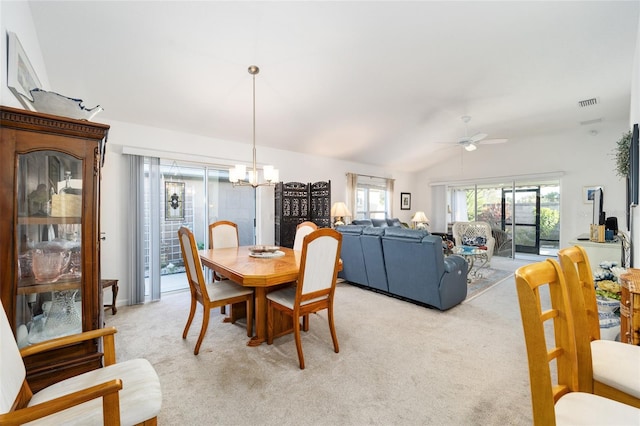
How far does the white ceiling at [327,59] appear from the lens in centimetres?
236

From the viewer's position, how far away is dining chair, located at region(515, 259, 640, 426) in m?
0.84

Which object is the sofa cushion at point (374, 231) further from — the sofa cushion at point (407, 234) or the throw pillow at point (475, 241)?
the throw pillow at point (475, 241)

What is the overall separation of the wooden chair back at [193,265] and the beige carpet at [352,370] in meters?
0.49

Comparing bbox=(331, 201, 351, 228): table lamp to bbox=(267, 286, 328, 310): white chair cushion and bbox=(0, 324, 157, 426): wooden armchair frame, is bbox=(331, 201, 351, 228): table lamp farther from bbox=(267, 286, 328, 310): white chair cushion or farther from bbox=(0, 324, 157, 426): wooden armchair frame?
bbox=(0, 324, 157, 426): wooden armchair frame

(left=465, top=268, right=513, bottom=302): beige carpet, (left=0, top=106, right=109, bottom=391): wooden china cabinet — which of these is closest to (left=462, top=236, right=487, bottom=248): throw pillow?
(left=465, top=268, right=513, bottom=302): beige carpet

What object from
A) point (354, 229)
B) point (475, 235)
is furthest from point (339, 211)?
point (475, 235)

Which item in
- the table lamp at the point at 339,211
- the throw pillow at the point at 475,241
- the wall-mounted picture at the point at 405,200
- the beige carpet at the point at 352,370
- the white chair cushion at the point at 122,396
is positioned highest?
the wall-mounted picture at the point at 405,200

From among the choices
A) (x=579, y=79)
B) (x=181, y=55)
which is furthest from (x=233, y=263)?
(x=579, y=79)

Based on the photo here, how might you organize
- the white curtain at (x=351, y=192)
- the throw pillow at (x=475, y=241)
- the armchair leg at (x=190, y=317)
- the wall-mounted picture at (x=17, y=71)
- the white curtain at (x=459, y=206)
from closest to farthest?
1. the wall-mounted picture at (x=17, y=71)
2. the armchair leg at (x=190, y=317)
3. the throw pillow at (x=475, y=241)
4. the white curtain at (x=351, y=192)
5. the white curtain at (x=459, y=206)

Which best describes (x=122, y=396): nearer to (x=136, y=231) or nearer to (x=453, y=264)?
(x=136, y=231)

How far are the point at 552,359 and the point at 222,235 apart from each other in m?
3.47

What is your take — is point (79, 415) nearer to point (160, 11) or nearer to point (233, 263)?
point (233, 263)

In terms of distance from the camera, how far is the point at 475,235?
609 cm

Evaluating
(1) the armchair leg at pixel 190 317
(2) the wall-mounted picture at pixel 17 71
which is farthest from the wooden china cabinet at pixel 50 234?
(1) the armchair leg at pixel 190 317
